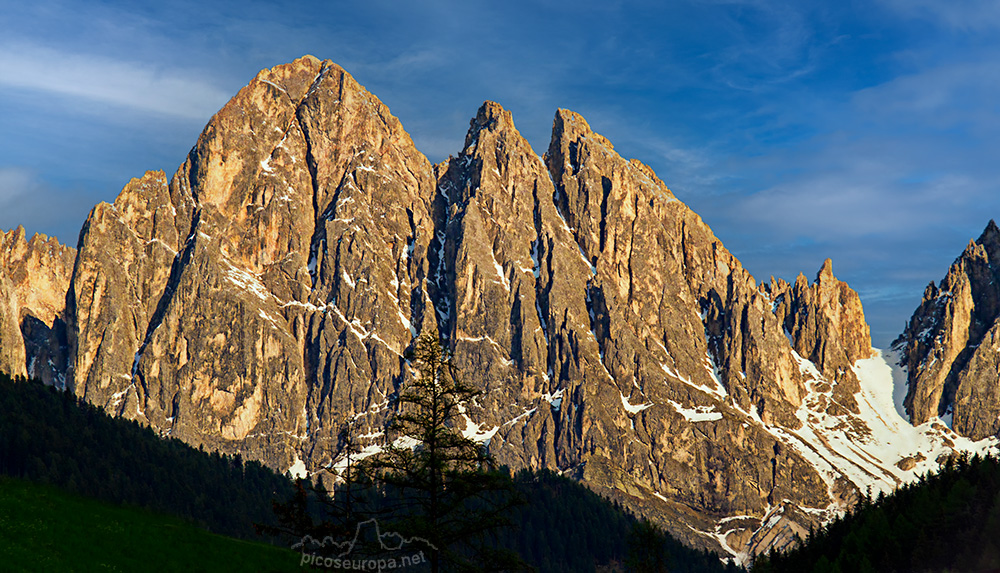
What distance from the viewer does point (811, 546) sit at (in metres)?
182

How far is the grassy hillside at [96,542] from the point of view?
53.5 metres

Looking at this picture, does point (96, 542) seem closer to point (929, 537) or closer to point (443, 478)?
point (443, 478)

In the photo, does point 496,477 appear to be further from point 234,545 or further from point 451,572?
point 234,545

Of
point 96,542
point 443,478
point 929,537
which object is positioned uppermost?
point 443,478

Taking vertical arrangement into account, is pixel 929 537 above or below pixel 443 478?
below

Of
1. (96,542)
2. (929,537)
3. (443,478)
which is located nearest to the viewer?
(443,478)

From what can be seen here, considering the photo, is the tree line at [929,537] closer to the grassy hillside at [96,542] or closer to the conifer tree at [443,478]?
the conifer tree at [443,478]

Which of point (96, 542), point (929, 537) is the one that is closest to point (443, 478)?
point (96, 542)

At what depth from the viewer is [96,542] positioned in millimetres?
58594

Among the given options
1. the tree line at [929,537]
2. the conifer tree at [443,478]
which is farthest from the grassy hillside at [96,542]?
the tree line at [929,537]

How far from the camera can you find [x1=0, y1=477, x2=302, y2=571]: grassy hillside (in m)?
53.5

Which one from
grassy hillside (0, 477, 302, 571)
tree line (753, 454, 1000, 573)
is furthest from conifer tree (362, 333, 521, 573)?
tree line (753, 454, 1000, 573)

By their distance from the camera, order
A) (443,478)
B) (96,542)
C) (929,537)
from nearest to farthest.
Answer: (443,478), (96,542), (929,537)

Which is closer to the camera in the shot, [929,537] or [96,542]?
[96,542]
